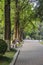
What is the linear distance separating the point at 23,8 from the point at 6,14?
23.2m

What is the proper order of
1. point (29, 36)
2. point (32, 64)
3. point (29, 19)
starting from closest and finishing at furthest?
1. point (32, 64)
2. point (29, 19)
3. point (29, 36)

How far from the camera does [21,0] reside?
4616 centimetres

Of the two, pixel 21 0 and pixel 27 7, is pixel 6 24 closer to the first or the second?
pixel 21 0

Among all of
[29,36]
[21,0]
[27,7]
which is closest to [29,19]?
[27,7]

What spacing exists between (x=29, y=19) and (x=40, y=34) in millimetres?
71523

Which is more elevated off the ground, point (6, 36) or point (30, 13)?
point (30, 13)

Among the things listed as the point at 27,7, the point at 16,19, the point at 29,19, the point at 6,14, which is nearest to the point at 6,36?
the point at 6,14

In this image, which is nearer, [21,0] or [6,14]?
[6,14]

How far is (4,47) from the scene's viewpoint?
51.3ft

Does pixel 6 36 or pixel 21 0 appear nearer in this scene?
pixel 6 36

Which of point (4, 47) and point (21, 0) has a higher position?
point (21, 0)

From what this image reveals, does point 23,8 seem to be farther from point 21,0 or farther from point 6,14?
point 6,14

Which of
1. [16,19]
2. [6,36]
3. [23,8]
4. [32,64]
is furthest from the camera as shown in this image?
[23,8]

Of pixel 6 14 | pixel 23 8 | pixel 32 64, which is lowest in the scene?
pixel 32 64
